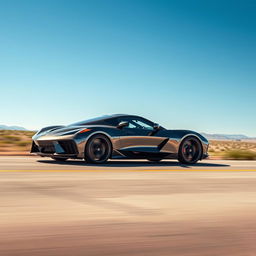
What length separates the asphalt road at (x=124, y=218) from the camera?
295cm

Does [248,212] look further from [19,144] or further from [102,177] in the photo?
[19,144]

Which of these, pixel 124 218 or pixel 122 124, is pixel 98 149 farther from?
pixel 124 218

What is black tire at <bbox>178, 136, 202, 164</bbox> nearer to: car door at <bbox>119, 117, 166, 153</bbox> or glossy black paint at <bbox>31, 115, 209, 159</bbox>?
glossy black paint at <bbox>31, 115, 209, 159</bbox>

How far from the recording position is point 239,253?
2.90m

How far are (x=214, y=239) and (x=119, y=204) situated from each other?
4.99 feet

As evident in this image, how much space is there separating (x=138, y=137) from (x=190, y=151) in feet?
5.41

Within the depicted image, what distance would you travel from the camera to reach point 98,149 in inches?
388

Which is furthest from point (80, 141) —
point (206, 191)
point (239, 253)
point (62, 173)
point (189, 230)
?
point (239, 253)

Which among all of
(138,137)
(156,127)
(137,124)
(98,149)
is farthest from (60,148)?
(156,127)

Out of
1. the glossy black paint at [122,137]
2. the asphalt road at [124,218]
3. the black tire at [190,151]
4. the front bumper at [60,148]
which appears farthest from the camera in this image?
the black tire at [190,151]

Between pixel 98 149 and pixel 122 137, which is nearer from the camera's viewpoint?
pixel 98 149

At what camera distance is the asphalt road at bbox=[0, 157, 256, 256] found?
9.68ft

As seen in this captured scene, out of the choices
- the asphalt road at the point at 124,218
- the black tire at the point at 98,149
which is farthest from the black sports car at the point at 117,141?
the asphalt road at the point at 124,218

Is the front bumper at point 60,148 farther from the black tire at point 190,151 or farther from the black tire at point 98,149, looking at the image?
the black tire at point 190,151
